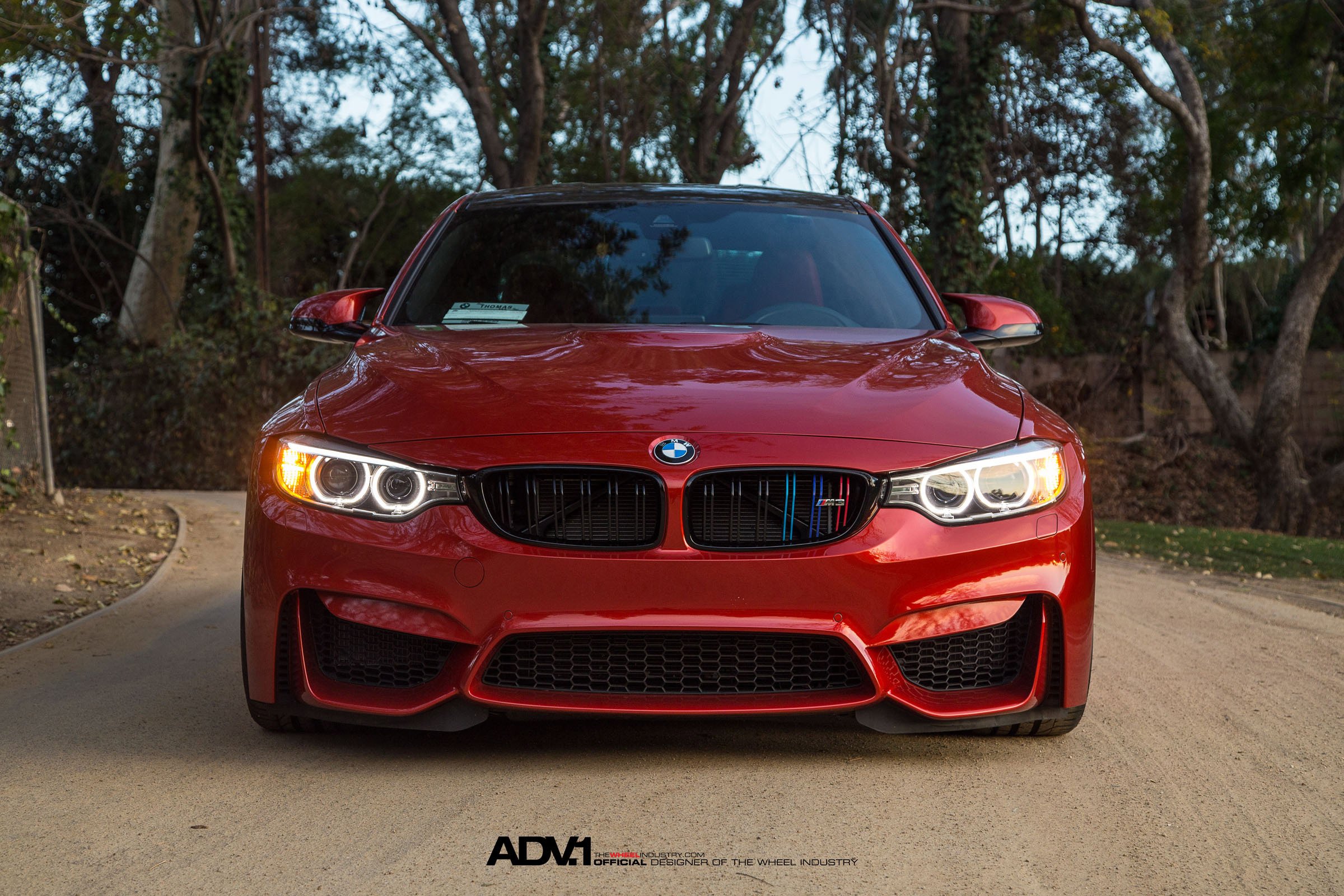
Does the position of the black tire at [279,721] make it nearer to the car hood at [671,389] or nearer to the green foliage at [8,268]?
the car hood at [671,389]

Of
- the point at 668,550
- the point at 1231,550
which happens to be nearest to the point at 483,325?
the point at 668,550

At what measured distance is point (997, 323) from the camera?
438 cm

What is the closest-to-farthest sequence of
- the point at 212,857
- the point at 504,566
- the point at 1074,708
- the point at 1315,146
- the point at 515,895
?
the point at 515,895 → the point at 212,857 → the point at 504,566 → the point at 1074,708 → the point at 1315,146

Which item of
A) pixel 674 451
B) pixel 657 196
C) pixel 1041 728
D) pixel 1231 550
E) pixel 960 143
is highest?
pixel 960 143

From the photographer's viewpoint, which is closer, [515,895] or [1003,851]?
[515,895]

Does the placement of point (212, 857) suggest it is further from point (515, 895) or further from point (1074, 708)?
point (1074, 708)

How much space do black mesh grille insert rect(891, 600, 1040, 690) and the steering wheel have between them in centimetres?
131

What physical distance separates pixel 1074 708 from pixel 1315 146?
19.8m

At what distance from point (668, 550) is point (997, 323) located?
72.0 inches

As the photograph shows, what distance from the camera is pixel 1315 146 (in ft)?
67.1

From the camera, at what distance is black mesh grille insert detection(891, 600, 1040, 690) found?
318 cm

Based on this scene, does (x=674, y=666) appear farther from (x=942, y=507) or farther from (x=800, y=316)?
(x=800, y=316)

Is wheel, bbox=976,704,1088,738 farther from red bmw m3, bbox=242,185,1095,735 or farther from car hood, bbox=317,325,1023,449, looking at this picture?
car hood, bbox=317,325,1023,449

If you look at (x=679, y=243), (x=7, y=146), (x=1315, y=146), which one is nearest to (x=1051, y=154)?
(x=1315, y=146)
